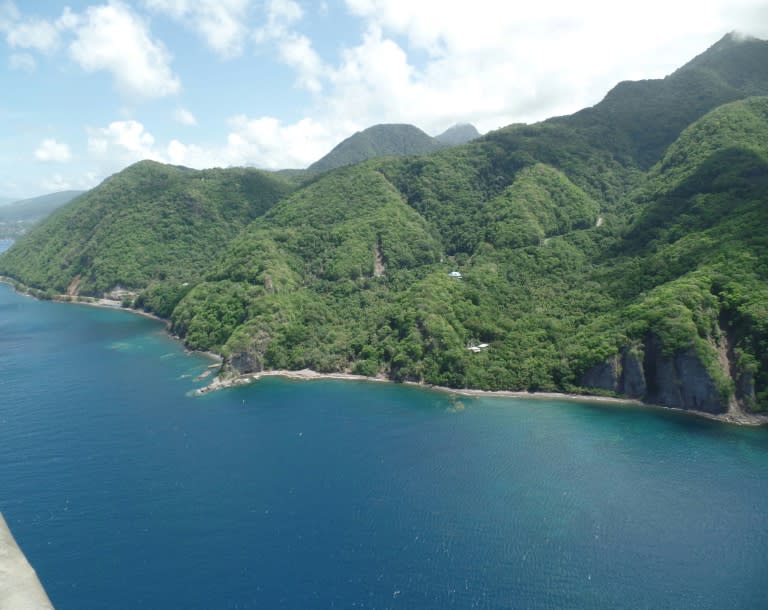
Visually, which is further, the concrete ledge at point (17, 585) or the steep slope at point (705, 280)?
the steep slope at point (705, 280)

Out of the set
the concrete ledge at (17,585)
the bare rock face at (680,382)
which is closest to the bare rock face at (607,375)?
the bare rock face at (680,382)

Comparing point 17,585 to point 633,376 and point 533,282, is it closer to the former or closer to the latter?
point 633,376

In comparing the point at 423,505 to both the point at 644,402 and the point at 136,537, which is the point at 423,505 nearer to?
the point at 136,537

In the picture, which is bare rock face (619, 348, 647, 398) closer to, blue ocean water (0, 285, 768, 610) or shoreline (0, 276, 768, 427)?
shoreline (0, 276, 768, 427)

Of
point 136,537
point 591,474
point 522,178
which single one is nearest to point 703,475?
point 591,474

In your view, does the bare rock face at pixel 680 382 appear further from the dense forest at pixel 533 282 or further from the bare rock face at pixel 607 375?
the bare rock face at pixel 607 375

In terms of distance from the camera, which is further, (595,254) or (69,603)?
(595,254)

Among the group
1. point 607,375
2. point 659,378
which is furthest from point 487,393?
point 659,378
